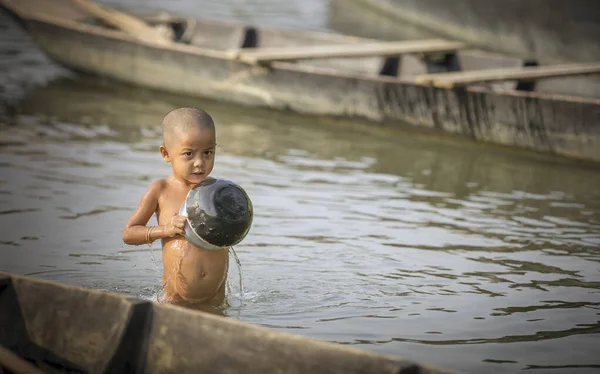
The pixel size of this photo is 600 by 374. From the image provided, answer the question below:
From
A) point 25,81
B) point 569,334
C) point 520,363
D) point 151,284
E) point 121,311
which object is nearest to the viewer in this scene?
point 121,311

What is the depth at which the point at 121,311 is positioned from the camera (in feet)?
12.1

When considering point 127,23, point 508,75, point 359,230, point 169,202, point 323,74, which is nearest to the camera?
point 169,202

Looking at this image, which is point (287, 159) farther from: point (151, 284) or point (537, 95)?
point (151, 284)

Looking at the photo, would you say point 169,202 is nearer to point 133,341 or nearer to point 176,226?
point 176,226

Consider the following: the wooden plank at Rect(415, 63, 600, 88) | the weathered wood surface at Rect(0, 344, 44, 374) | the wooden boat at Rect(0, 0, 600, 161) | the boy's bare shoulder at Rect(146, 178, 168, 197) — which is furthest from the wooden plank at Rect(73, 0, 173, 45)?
the weathered wood surface at Rect(0, 344, 44, 374)

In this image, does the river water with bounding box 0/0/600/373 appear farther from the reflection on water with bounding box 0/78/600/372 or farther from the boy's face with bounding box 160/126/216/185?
the boy's face with bounding box 160/126/216/185

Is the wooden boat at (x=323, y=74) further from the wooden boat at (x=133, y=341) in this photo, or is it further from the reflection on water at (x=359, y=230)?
the wooden boat at (x=133, y=341)

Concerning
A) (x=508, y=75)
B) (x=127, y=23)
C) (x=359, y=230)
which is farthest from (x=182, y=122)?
(x=127, y=23)

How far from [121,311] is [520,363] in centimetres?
186

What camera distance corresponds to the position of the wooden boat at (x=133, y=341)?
11.0ft

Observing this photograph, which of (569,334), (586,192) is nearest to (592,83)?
(586,192)

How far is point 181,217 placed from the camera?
428cm

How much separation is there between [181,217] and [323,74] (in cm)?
566

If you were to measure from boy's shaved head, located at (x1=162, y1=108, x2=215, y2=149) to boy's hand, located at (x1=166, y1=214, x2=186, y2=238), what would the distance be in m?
0.35
